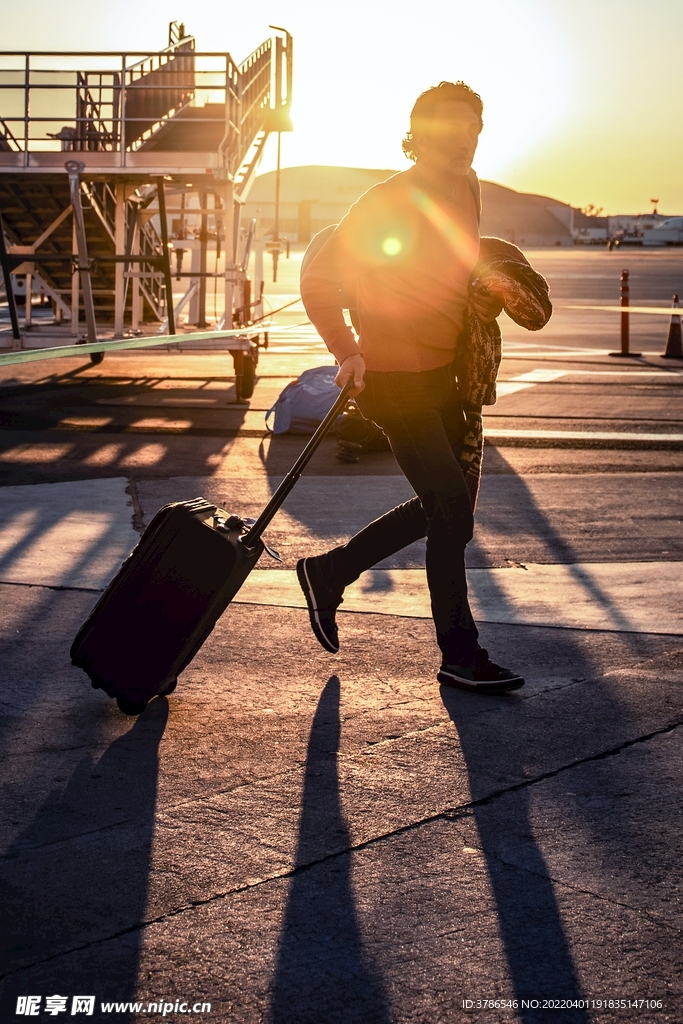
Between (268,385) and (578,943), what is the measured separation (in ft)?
A: 39.8

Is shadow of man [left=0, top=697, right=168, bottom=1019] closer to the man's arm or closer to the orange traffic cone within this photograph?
the man's arm

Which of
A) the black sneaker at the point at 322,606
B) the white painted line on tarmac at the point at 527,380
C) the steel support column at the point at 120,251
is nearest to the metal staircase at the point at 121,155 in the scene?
the steel support column at the point at 120,251

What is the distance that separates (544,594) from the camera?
5.67 m

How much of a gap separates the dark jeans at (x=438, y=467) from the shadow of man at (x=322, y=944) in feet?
3.43

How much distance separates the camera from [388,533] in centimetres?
458

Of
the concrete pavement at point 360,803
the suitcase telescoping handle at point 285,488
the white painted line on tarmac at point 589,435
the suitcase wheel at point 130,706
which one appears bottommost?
the white painted line on tarmac at point 589,435

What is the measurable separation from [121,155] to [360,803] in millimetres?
11447

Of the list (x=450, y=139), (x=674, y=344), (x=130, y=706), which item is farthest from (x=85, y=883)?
(x=674, y=344)

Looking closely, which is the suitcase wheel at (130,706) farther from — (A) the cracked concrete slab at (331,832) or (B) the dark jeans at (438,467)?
(B) the dark jeans at (438,467)

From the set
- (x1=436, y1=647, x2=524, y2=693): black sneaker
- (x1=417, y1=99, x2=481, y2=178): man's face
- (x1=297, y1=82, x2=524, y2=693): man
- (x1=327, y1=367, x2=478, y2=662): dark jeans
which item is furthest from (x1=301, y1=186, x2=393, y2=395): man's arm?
(x1=436, y1=647, x2=524, y2=693): black sneaker

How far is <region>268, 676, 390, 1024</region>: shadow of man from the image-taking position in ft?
8.11

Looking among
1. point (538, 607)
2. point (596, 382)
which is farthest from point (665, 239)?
point (538, 607)

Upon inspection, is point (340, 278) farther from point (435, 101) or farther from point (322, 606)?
point (322, 606)

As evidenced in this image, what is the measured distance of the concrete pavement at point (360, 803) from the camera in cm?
259
